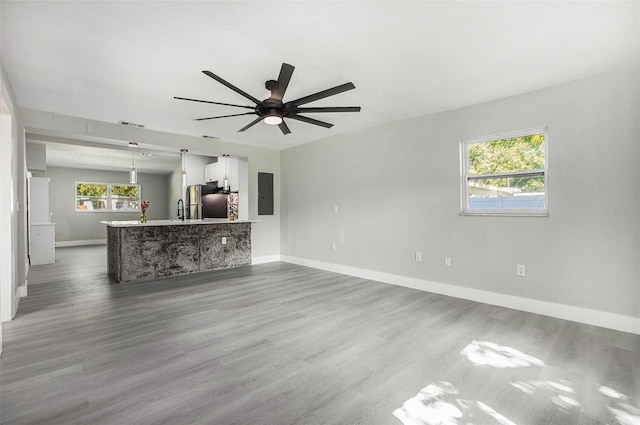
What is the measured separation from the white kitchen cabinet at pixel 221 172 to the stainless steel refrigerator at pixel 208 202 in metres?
0.31

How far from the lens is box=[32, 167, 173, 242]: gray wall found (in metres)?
9.87

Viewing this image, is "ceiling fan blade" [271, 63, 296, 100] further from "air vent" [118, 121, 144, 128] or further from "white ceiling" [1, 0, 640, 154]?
A: "air vent" [118, 121, 144, 128]

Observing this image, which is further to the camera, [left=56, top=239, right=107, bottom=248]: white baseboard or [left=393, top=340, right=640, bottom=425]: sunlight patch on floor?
[left=56, top=239, right=107, bottom=248]: white baseboard

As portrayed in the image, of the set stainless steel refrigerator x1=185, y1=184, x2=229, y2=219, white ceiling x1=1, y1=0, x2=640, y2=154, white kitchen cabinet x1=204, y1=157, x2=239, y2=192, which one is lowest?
stainless steel refrigerator x1=185, y1=184, x2=229, y2=219

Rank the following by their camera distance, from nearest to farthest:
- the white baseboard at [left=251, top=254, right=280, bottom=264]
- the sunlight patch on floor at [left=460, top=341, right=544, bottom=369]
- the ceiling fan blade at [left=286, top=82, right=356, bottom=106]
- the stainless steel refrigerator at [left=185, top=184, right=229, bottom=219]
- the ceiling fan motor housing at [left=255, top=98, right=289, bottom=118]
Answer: the sunlight patch on floor at [left=460, top=341, right=544, bottom=369], the ceiling fan blade at [left=286, top=82, right=356, bottom=106], the ceiling fan motor housing at [left=255, top=98, right=289, bottom=118], the white baseboard at [left=251, top=254, right=280, bottom=264], the stainless steel refrigerator at [left=185, top=184, right=229, bottom=219]

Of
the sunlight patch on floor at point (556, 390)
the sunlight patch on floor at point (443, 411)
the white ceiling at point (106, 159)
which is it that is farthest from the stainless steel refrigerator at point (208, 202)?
the sunlight patch on floor at point (556, 390)

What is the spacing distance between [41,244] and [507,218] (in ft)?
29.3

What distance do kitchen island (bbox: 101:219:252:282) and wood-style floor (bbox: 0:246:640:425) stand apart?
1177 millimetres

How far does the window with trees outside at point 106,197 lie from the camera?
10.3 metres

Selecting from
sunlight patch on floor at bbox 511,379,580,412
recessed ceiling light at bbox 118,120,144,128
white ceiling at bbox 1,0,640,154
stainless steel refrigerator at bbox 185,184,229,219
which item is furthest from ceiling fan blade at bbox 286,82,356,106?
stainless steel refrigerator at bbox 185,184,229,219

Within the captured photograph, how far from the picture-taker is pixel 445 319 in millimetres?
3332

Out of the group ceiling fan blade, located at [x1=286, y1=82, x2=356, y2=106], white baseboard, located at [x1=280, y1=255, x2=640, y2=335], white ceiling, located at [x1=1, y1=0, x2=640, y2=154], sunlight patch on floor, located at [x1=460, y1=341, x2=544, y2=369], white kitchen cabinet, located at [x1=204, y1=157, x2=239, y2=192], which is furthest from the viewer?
white kitchen cabinet, located at [x1=204, y1=157, x2=239, y2=192]

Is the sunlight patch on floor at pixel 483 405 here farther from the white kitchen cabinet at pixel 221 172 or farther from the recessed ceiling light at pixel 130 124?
the white kitchen cabinet at pixel 221 172

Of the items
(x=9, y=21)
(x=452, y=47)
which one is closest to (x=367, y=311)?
(x=452, y=47)
